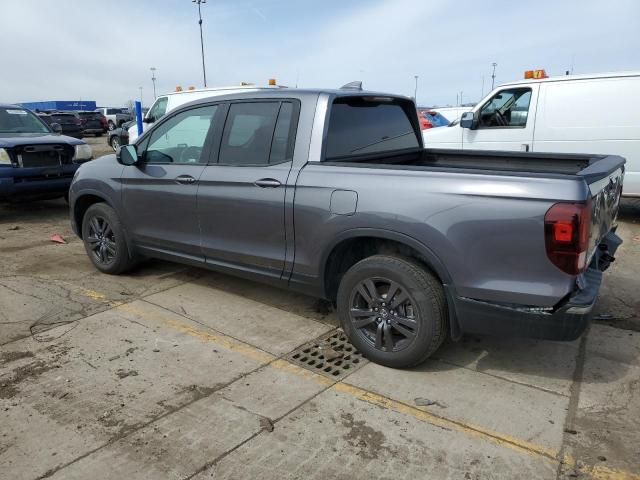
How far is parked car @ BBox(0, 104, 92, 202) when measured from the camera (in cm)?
793

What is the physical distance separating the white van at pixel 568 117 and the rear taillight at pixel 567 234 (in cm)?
558

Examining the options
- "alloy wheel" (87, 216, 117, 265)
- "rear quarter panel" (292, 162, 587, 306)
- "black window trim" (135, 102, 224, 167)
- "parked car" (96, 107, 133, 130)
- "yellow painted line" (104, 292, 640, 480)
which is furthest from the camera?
"parked car" (96, 107, 133, 130)

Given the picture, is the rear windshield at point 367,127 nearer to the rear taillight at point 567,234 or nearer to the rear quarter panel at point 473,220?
the rear quarter panel at point 473,220

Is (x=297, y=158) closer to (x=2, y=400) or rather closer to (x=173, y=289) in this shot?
(x=173, y=289)

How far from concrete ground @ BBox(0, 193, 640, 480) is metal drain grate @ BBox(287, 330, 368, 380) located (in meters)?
0.07

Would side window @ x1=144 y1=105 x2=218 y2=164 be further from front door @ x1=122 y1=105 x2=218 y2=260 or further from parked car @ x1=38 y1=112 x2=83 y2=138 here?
parked car @ x1=38 y1=112 x2=83 y2=138

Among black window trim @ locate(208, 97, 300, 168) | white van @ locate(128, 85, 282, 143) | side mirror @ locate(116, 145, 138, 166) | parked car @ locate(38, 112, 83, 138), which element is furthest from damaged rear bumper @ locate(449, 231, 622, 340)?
parked car @ locate(38, 112, 83, 138)

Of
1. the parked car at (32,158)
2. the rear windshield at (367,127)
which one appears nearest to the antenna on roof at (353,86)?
the rear windshield at (367,127)

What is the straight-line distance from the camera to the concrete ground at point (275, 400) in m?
2.64

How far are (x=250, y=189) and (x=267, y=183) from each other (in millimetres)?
182

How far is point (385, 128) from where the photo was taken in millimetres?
4418

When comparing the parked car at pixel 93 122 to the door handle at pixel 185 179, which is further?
the parked car at pixel 93 122

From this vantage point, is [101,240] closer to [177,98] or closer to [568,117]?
[568,117]

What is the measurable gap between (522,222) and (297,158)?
1.64 metres
